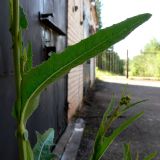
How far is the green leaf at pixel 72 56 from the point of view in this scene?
592mm

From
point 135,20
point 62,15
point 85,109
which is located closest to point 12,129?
point 135,20

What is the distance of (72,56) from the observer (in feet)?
2.04

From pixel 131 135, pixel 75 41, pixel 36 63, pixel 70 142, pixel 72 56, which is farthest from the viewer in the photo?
pixel 75 41

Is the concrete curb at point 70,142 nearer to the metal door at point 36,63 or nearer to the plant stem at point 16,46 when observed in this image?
the metal door at point 36,63

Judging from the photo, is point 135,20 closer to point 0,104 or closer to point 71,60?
point 71,60

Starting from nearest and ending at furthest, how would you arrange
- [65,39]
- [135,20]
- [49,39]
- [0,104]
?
1. [135,20]
2. [0,104]
3. [49,39]
4. [65,39]

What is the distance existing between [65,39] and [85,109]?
3.36 metres

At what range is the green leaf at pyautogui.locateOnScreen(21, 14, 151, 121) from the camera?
1.94 ft

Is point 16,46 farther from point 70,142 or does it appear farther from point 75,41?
point 75,41

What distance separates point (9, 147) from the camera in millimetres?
2488

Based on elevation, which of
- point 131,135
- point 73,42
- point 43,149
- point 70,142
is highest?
point 73,42

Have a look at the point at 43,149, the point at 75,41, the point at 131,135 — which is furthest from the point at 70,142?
the point at 43,149

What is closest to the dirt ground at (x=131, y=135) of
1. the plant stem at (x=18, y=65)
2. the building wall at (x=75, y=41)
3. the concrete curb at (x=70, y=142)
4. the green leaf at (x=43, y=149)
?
the concrete curb at (x=70, y=142)

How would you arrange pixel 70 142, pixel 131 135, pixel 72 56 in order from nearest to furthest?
pixel 72 56
pixel 70 142
pixel 131 135
